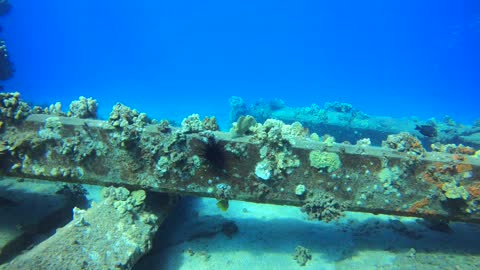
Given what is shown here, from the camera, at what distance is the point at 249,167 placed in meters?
4.58

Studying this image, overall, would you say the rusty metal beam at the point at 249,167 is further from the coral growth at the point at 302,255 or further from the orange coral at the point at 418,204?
the coral growth at the point at 302,255

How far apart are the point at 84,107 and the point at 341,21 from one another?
7356 inches

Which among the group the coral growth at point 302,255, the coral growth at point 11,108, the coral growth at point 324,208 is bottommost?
the coral growth at point 302,255

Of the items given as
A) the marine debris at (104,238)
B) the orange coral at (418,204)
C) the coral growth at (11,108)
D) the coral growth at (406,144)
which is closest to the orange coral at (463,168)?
the coral growth at (406,144)

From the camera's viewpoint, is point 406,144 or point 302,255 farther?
point 302,255

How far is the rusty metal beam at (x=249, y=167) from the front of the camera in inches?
179

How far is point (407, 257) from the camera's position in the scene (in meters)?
4.91

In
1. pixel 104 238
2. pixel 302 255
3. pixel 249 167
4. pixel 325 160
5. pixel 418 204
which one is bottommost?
pixel 302 255

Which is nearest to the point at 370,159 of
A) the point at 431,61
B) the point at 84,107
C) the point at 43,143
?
the point at 84,107

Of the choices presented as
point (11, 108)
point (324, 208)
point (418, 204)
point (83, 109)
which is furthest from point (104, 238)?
point (418, 204)

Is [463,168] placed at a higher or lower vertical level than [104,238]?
higher

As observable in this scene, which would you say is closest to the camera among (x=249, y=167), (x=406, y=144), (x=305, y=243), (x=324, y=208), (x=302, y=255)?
(x=324, y=208)

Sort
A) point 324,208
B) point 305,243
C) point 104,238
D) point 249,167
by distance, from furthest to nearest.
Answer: point 305,243 → point 249,167 → point 324,208 → point 104,238

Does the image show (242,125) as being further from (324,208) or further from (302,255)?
(302,255)
